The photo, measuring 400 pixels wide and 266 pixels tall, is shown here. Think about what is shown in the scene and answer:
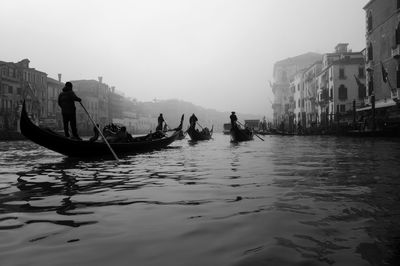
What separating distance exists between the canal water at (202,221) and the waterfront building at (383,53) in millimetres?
20781

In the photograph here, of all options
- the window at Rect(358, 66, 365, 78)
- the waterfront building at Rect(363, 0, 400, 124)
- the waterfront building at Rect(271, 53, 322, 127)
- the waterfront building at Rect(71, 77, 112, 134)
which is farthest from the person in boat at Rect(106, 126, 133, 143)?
the waterfront building at Rect(271, 53, 322, 127)

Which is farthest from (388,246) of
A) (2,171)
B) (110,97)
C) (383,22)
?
(110,97)

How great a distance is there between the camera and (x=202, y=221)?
3.29 meters

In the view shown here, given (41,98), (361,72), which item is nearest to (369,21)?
(361,72)

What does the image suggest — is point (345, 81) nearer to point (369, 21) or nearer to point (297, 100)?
point (369, 21)

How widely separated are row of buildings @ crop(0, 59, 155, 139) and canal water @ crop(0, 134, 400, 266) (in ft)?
94.7

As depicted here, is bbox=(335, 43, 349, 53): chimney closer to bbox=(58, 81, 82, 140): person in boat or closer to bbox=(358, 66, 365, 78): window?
bbox=(358, 66, 365, 78): window

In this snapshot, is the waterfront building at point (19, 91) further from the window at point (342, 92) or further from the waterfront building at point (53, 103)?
the window at point (342, 92)

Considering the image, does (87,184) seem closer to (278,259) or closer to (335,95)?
(278,259)

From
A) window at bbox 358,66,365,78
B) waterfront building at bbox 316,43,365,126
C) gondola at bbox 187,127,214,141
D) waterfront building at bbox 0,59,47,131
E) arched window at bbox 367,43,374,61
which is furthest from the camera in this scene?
waterfront building at bbox 0,59,47,131

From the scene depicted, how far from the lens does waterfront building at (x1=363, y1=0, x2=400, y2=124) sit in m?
24.6

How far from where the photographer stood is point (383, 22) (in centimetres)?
2691

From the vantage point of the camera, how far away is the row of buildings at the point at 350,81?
25.3 metres

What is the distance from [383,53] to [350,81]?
13.8 meters
